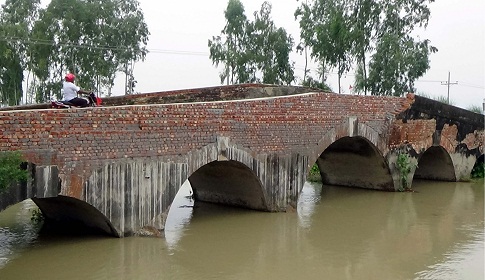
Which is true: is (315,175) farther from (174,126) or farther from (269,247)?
(174,126)

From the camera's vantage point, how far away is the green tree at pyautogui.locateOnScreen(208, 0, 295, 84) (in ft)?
107

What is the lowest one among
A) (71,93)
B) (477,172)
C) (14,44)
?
(477,172)

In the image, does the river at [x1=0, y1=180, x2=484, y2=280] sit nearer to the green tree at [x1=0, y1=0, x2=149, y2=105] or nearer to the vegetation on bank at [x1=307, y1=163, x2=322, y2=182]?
the vegetation on bank at [x1=307, y1=163, x2=322, y2=182]

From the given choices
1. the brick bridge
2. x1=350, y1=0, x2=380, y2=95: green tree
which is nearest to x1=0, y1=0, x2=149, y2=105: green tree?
x1=350, y1=0, x2=380, y2=95: green tree

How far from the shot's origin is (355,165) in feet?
52.7

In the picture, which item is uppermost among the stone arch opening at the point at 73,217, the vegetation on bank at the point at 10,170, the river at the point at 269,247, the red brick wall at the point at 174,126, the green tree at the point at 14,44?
the green tree at the point at 14,44

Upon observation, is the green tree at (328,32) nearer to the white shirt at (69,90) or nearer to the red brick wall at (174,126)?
the red brick wall at (174,126)

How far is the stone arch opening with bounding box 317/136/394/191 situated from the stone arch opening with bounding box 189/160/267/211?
137 inches

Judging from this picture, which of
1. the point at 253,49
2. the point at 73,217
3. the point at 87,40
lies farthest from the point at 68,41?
the point at 73,217

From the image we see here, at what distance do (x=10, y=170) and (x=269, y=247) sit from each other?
444 cm

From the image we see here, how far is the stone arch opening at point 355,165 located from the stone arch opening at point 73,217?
7.24 m

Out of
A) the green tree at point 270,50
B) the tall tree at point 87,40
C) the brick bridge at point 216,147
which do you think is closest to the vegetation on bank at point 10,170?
the brick bridge at point 216,147

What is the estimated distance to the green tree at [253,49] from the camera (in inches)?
1283

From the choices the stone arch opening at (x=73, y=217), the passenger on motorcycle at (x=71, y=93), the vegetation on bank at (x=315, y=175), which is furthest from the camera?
the vegetation on bank at (x=315, y=175)
